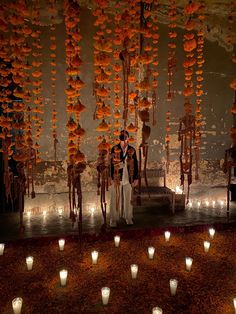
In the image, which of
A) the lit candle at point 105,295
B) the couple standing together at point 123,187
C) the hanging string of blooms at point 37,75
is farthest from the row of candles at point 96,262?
the hanging string of blooms at point 37,75

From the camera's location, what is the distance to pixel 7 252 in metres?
4.74

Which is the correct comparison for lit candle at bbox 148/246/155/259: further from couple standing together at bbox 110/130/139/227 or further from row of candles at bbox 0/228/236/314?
couple standing together at bbox 110/130/139/227

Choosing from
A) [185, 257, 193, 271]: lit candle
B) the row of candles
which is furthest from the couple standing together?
[185, 257, 193, 271]: lit candle

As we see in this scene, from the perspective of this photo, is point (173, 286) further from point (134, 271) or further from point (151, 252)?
point (151, 252)

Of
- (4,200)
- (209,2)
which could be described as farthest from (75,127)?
(209,2)

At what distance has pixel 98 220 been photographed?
5996 mm

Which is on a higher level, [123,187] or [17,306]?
[123,187]

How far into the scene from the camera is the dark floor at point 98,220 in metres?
5.35

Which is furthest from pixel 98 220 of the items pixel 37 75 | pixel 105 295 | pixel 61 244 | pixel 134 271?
pixel 37 75

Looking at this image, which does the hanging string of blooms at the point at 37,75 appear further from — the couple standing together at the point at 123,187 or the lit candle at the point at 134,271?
the lit candle at the point at 134,271

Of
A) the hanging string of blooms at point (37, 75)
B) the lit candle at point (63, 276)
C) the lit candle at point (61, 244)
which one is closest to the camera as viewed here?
the lit candle at point (63, 276)

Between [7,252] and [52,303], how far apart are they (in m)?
1.73

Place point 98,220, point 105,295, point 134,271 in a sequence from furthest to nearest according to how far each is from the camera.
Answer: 1. point 98,220
2. point 134,271
3. point 105,295

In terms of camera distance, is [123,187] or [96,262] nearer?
[96,262]
